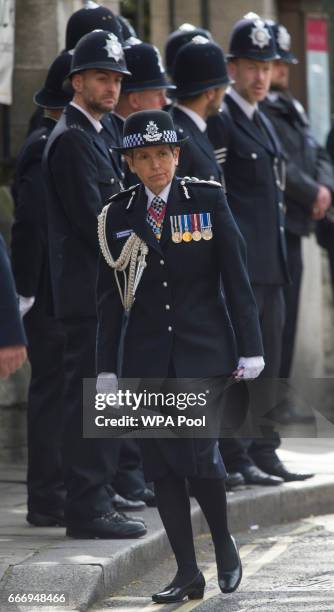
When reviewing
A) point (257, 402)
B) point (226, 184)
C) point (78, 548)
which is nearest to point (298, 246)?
point (226, 184)

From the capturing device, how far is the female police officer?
7.03 meters

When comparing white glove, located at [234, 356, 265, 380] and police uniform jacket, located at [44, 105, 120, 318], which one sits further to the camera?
police uniform jacket, located at [44, 105, 120, 318]

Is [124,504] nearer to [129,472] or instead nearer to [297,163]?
[129,472]

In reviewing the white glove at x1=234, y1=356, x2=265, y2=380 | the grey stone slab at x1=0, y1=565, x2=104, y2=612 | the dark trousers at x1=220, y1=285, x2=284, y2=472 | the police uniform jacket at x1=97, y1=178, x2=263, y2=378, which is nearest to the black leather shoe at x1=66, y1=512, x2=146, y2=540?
the grey stone slab at x1=0, y1=565, x2=104, y2=612

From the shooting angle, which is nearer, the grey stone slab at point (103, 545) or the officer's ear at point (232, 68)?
the grey stone slab at point (103, 545)

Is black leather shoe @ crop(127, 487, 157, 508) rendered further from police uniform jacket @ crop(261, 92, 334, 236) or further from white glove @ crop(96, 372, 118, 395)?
police uniform jacket @ crop(261, 92, 334, 236)

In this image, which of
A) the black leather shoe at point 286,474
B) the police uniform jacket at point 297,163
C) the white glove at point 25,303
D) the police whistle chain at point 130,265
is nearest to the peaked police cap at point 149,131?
the police whistle chain at point 130,265

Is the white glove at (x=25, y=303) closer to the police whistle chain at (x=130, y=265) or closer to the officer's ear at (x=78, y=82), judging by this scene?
the officer's ear at (x=78, y=82)

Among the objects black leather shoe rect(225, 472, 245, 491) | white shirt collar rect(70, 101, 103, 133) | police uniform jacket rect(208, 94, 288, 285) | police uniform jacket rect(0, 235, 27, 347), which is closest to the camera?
police uniform jacket rect(0, 235, 27, 347)

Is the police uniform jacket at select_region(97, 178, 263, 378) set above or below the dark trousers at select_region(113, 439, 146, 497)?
above

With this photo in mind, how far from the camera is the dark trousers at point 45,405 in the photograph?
27.7 ft

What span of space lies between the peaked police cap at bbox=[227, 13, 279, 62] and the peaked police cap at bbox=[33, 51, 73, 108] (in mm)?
1326

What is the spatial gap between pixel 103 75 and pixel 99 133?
0.80ft

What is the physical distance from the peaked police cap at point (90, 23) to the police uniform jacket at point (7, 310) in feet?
9.66
